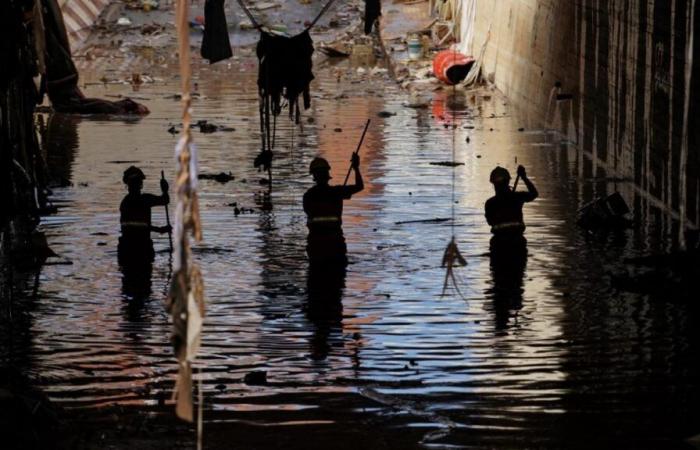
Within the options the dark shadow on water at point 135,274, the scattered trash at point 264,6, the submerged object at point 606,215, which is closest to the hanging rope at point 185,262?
the dark shadow on water at point 135,274

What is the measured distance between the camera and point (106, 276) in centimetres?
1384

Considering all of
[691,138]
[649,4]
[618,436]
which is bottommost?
[618,436]

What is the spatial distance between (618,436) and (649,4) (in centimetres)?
1003

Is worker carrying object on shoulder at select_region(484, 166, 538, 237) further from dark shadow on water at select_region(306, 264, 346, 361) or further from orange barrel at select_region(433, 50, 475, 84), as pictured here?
orange barrel at select_region(433, 50, 475, 84)

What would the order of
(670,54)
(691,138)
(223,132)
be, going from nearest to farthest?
(691,138)
(670,54)
(223,132)

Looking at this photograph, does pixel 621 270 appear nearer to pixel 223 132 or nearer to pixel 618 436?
pixel 618 436

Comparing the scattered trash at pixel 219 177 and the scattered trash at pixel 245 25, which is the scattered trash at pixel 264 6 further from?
the scattered trash at pixel 219 177

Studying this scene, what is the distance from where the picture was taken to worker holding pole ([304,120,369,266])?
13875mm

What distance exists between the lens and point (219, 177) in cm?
1991

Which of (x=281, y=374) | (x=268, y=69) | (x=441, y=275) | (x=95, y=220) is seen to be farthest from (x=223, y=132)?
(x=281, y=374)

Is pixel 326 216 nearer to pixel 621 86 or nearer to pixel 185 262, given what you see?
pixel 621 86

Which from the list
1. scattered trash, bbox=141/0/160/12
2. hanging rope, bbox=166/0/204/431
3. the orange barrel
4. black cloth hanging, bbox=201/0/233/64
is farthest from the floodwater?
scattered trash, bbox=141/0/160/12

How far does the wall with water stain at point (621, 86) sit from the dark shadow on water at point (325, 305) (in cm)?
369

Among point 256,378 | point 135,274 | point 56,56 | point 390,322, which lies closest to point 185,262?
point 256,378
